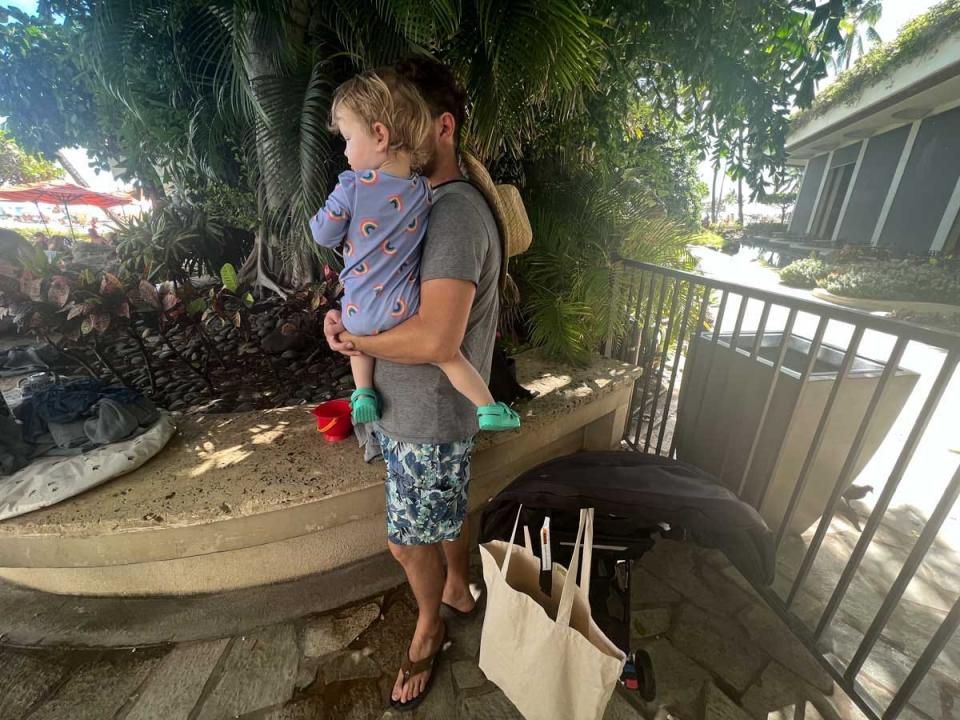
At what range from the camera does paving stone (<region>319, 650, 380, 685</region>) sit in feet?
5.06

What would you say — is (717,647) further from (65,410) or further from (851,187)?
(851,187)

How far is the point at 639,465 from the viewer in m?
1.67

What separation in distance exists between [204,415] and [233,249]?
2839 millimetres

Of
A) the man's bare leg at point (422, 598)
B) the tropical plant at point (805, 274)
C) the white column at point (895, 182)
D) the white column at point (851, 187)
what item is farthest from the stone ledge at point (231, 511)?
the white column at point (851, 187)

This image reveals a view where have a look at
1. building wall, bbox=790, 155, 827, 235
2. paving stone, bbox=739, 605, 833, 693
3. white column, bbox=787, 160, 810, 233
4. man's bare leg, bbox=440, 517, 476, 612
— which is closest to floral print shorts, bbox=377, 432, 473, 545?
man's bare leg, bbox=440, 517, 476, 612

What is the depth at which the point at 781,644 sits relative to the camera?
65.7 inches

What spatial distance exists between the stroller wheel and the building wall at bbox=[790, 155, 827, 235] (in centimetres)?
2529

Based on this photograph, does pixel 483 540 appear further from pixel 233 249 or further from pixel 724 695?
pixel 233 249

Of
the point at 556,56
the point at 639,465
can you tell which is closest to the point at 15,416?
the point at 639,465

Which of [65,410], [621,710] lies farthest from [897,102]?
[65,410]

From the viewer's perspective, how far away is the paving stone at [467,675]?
152 centimetres

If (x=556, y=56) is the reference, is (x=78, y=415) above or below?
below

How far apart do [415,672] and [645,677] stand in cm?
83

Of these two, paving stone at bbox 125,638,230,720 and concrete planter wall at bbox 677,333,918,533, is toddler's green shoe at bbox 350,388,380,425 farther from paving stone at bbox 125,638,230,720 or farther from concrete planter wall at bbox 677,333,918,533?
concrete planter wall at bbox 677,333,918,533
